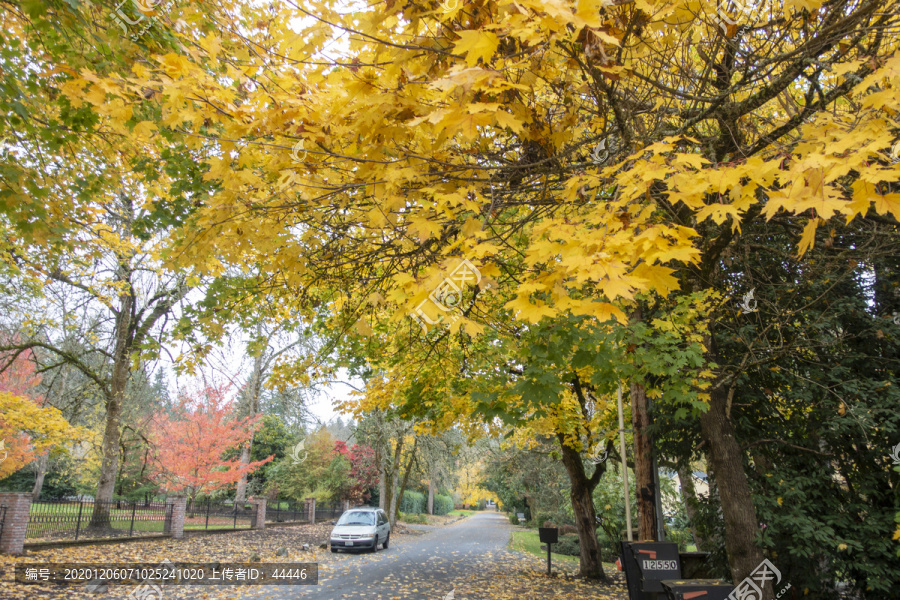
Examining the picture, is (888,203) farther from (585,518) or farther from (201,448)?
(201,448)

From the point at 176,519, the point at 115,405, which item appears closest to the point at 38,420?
the point at 115,405

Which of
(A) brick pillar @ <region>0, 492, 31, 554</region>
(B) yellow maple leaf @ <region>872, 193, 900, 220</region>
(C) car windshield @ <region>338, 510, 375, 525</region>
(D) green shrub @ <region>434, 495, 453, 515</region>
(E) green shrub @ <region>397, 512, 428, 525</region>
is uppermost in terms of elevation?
(B) yellow maple leaf @ <region>872, 193, 900, 220</region>

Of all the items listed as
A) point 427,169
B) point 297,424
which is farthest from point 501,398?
point 297,424

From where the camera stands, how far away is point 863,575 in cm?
576

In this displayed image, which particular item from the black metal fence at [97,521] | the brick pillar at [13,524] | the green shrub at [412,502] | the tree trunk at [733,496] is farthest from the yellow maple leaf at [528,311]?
the green shrub at [412,502]

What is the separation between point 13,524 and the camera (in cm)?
907

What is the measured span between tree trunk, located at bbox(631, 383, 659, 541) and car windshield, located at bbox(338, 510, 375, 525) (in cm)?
965

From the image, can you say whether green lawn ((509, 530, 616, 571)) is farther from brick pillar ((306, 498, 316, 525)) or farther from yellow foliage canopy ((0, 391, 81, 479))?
yellow foliage canopy ((0, 391, 81, 479))

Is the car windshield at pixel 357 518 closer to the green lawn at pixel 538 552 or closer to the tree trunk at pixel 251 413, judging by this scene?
the green lawn at pixel 538 552

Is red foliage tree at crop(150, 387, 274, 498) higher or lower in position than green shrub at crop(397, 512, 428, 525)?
higher

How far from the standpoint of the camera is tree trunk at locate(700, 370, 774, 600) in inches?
212

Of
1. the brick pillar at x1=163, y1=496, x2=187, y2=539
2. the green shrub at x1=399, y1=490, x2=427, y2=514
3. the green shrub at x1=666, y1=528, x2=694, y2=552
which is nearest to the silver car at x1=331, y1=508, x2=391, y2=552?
the brick pillar at x1=163, y1=496, x2=187, y2=539

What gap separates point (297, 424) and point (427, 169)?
1984 centimetres

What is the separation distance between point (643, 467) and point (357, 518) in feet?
33.6
